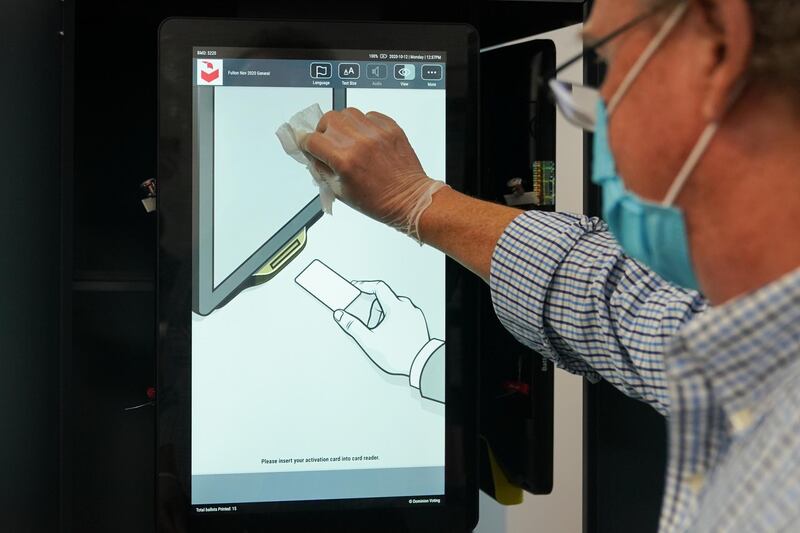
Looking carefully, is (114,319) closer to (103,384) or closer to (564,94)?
(103,384)

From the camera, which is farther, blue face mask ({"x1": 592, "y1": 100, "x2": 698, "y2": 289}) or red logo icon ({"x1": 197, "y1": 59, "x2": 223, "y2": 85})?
red logo icon ({"x1": 197, "y1": 59, "x2": 223, "y2": 85})

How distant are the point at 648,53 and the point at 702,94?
45 millimetres

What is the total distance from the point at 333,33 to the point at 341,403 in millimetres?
430

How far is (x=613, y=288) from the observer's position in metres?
0.75

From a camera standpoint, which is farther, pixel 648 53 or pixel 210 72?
pixel 210 72

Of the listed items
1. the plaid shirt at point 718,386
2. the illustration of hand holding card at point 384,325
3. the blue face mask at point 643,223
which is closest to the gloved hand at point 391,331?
the illustration of hand holding card at point 384,325

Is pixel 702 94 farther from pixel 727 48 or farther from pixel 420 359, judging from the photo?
pixel 420 359

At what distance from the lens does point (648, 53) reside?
0.46m

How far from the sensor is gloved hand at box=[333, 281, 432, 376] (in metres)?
0.90

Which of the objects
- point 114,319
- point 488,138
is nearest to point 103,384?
point 114,319

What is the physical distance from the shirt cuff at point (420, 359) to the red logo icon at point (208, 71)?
0.39 m

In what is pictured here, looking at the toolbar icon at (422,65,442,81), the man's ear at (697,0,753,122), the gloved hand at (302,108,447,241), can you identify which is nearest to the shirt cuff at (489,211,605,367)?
the gloved hand at (302,108,447,241)

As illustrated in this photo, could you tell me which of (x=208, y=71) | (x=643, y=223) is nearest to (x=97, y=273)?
(x=208, y=71)

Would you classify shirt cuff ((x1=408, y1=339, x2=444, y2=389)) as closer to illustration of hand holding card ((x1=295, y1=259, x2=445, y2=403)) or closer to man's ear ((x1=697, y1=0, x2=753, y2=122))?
illustration of hand holding card ((x1=295, y1=259, x2=445, y2=403))
